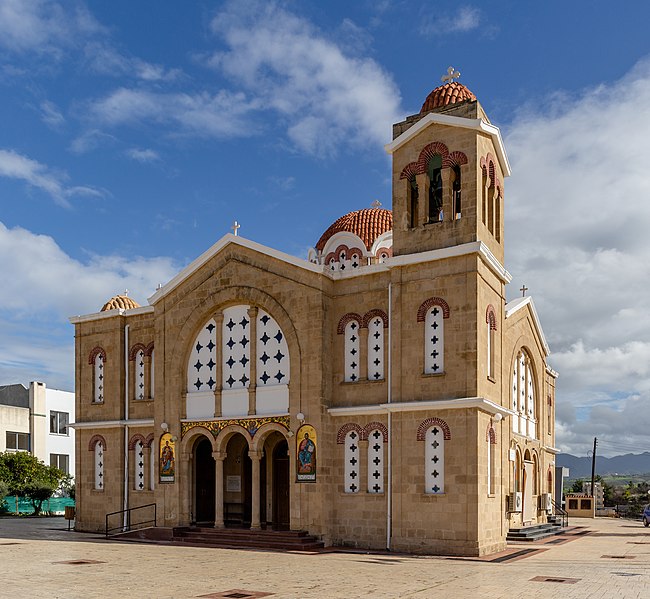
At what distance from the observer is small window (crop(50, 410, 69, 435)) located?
55.2m

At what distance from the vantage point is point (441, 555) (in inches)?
854

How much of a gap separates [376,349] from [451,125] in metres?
7.20

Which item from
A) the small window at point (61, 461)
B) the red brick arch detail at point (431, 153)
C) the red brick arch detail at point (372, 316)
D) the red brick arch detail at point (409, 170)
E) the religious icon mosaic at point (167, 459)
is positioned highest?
the red brick arch detail at point (431, 153)

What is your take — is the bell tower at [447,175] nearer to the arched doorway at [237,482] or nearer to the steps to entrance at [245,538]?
the steps to entrance at [245,538]

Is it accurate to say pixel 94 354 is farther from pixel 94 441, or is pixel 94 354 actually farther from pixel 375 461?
pixel 375 461

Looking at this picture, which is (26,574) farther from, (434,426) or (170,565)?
(434,426)

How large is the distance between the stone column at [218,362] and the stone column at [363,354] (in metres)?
5.26

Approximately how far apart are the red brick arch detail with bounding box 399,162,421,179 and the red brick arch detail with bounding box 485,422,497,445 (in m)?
8.05

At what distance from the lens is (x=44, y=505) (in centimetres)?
4434

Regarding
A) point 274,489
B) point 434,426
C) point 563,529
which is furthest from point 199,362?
point 563,529

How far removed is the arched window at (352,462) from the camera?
2409 centimetres

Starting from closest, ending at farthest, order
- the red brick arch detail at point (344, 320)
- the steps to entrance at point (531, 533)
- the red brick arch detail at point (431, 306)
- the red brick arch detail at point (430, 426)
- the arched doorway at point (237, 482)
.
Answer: the red brick arch detail at point (430, 426)
the red brick arch detail at point (431, 306)
the red brick arch detail at point (344, 320)
the steps to entrance at point (531, 533)
the arched doorway at point (237, 482)

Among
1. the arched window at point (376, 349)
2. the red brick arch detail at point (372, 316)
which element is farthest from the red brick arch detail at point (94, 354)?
the arched window at point (376, 349)

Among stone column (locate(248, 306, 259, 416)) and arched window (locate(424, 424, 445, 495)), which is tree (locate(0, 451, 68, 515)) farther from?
arched window (locate(424, 424, 445, 495))
